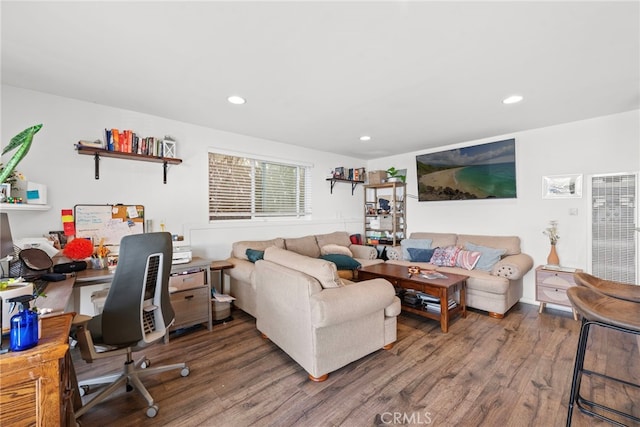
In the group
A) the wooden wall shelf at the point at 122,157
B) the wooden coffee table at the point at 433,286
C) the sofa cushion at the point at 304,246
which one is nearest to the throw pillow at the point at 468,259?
the wooden coffee table at the point at 433,286

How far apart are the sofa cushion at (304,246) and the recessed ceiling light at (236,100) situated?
1.95 metres

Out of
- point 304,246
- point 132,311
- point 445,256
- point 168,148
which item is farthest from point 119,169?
point 445,256

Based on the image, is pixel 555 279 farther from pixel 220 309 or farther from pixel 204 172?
pixel 204 172

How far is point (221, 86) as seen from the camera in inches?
89.1

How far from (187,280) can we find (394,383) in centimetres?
208

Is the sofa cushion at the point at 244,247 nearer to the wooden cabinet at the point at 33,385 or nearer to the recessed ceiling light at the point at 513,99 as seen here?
the wooden cabinet at the point at 33,385

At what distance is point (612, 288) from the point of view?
5.53 feet

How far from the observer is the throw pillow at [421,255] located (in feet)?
13.0

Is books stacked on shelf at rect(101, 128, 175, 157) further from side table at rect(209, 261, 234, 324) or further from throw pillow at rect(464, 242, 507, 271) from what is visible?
throw pillow at rect(464, 242, 507, 271)

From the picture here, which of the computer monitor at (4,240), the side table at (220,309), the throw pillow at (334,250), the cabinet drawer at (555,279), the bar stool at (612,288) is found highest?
the computer monitor at (4,240)

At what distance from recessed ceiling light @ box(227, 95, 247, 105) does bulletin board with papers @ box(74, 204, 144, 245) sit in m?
1.51

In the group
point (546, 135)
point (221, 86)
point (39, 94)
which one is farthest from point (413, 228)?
point (39, 94)

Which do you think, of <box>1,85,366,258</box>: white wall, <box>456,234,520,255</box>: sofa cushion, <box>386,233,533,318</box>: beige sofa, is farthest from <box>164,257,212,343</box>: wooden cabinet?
<box>456,234,520,255</box>: sofa cushion

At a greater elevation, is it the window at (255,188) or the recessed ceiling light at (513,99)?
the recessed ceiling light at (513,99)
